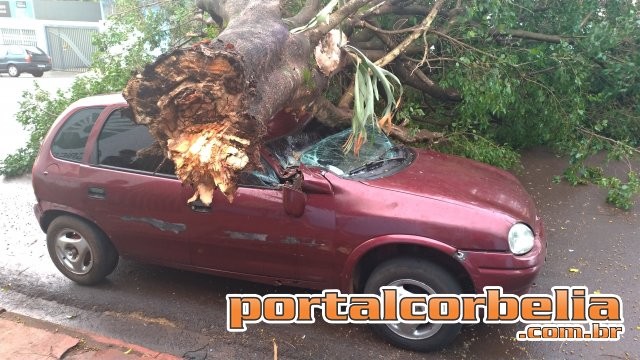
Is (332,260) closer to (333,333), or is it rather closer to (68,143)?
(333,333)

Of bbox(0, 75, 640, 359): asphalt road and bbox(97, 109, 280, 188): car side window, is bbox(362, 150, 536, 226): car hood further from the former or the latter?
bbox(97, 109, 280, 188): car side window

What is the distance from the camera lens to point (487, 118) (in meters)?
6.13

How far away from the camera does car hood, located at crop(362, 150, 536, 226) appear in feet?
10.7

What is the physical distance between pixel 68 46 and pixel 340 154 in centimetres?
3190

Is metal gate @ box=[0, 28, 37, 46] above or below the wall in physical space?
below

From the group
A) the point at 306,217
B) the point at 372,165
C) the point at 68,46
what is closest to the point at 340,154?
the point at 372,165

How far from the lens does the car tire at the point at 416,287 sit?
3150 millimetres

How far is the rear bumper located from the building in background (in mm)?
31241

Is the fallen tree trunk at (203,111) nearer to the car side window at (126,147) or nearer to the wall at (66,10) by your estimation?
the car side window at (126,147)

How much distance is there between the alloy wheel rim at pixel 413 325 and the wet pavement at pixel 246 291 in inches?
5.4

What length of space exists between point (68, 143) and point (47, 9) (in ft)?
102

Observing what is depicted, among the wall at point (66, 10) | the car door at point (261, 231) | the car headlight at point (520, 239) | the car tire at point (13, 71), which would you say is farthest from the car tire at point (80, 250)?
the wall at point (66, 10)

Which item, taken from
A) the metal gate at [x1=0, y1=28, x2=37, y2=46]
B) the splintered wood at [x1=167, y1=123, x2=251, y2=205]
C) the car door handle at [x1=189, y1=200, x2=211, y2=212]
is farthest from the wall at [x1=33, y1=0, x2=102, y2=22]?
the splintered wood at [x1=167, y1=123, x2=251, y2=205]

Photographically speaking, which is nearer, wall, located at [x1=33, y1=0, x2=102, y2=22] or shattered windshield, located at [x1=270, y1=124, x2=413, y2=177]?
shattered windshield, located at [x1=270, y1=124, x2=413, y2=177]
